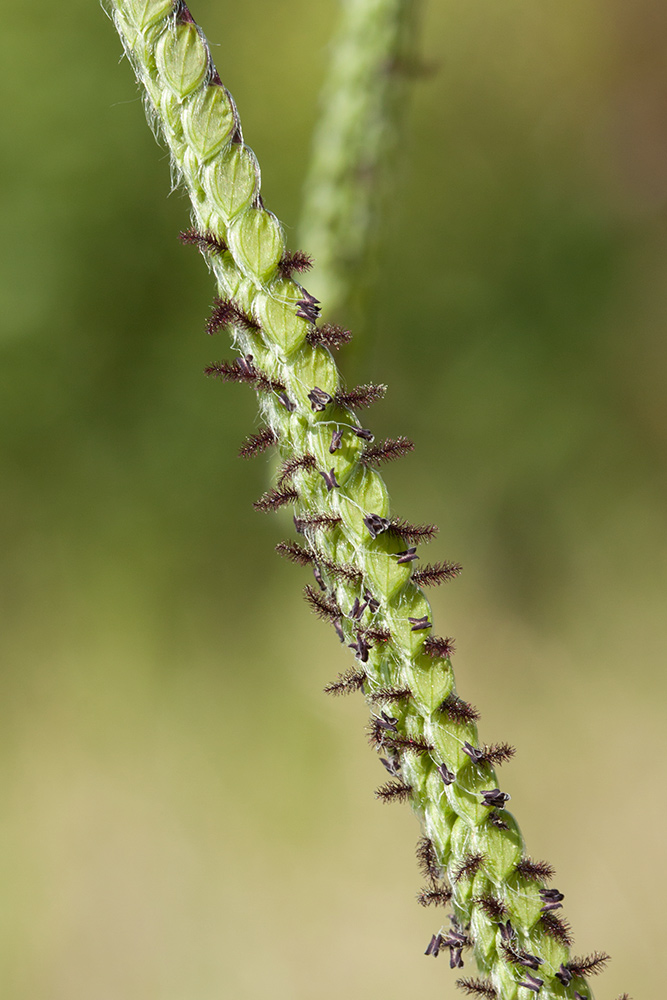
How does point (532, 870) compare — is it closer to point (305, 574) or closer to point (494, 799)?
point (494, 799)

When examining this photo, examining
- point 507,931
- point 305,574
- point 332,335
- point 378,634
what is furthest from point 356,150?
point 305,574

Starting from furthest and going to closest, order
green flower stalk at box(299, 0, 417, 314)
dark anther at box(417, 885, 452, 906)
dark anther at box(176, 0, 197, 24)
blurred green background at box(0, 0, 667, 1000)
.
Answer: blurred green background at box(0, 0, 667, 1000) → green flower stalk at box(299, 0, 417, 314) → dark anther at box(417, 885, 452, 906) → dark anther at box(176, 0, 197, 24)

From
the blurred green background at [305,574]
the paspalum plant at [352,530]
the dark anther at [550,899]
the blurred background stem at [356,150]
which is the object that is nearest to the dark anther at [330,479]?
the paspalum plant at [352,530]

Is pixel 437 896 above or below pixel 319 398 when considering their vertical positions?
below

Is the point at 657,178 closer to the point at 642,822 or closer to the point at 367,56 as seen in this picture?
the point at 367,56

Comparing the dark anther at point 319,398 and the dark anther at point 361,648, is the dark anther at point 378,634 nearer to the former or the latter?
the dark anther at point 361,648

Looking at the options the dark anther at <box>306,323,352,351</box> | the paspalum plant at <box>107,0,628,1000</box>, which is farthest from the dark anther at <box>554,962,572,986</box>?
the dark anther at <box>306,323,352,351</box>

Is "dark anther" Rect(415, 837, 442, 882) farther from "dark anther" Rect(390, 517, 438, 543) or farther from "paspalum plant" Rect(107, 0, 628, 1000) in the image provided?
"dark anther" Rect(390, 517, 438, 543)

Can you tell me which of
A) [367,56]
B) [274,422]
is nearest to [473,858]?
[274,422]
